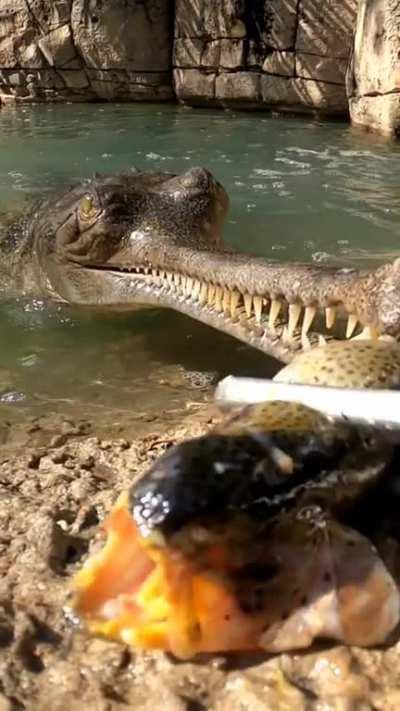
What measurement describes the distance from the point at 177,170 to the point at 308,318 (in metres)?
6.60

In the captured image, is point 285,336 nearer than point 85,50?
Yes

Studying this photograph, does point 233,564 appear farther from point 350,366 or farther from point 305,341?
point 305,341

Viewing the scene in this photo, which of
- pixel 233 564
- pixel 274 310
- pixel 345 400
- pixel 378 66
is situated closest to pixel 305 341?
pixel 274 310

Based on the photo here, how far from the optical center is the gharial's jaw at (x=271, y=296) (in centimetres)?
324

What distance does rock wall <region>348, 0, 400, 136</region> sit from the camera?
11.2 metres

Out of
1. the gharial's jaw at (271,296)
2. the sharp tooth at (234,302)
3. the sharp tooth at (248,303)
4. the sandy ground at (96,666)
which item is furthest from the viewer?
the sharp tooth at (234,302)

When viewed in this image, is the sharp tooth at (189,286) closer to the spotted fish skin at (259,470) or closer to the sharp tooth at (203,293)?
the sharp tooth at (203,293)

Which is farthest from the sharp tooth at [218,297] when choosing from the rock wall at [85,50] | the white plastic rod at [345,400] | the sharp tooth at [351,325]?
the rock wall at [85,50]

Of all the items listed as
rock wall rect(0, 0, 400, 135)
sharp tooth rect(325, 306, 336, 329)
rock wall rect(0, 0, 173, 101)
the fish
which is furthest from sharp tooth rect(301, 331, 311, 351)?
rock wall rect(0, 0, 173, 101)

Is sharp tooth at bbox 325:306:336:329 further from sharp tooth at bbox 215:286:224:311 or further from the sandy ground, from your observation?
the sandy ground

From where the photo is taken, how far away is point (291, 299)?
357 centimetres

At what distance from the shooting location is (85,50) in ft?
50.1

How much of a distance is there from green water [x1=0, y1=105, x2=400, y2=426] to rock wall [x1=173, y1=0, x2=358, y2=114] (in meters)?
0.57

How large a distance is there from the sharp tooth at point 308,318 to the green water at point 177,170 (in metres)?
0.78
